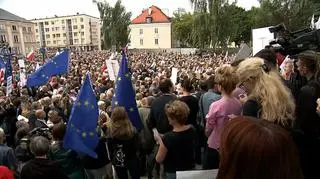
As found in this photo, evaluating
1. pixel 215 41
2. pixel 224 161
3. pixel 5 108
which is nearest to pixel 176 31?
pixel 215 41

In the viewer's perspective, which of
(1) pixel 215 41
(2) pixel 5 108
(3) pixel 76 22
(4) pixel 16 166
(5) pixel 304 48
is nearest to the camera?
(5) pixel 304 48

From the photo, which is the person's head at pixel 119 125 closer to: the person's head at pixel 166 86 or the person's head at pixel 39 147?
the person's head at pixel 166 86

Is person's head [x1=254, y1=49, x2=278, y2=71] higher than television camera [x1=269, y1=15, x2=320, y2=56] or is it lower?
lower

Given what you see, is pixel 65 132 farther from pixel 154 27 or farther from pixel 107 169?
pixel 154 27

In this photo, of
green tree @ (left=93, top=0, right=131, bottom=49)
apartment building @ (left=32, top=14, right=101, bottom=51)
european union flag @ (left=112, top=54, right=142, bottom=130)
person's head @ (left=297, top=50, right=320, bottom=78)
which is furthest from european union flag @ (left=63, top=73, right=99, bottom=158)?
apartment building @ (left=32, top=14, right=101, bottom=51)

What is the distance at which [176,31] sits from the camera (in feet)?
289

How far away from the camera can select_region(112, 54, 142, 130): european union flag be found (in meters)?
6.48

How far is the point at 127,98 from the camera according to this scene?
6.54 meters

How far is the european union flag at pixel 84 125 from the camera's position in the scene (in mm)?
5289

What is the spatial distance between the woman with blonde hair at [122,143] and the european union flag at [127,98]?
88 cm

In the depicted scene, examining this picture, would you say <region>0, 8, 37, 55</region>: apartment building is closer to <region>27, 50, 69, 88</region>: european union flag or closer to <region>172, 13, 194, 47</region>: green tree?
<region>172, 13, 194, 47</region>: green tree

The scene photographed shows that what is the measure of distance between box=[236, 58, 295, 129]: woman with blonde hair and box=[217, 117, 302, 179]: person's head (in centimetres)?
154

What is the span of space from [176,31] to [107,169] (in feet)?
273

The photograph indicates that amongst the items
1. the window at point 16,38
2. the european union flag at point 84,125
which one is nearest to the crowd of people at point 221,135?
the european union flag at point 84,125
